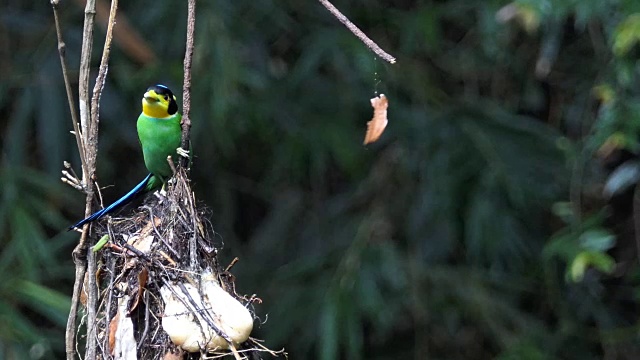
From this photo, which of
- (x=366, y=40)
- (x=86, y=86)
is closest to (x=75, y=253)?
(x=86, y=86)

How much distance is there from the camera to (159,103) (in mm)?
2000

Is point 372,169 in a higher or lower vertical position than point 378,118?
higher

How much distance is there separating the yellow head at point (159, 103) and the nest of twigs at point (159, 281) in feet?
1.10

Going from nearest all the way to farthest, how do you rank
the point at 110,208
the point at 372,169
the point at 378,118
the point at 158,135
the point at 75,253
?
the point at 378,118 → the point at 75,253 → the point at 110,208 → the point at 158,135 → the point at 372,169

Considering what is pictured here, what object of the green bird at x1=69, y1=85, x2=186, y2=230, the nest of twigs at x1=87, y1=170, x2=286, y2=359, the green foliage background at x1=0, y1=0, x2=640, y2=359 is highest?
the green foliage background at x1=0, y1=0, x2=640, y2=359

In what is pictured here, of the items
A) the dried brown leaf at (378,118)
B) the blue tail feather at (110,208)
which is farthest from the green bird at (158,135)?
the dried brown leaf at (378,118)

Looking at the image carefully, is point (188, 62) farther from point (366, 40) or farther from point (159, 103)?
point (159, 103)

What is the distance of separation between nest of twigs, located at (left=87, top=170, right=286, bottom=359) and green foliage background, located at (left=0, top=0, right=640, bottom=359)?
106 centimetres

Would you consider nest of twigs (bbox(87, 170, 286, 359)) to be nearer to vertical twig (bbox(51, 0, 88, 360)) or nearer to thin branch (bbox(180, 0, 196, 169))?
vertical twig (bbox(51, 0, 88, 360))

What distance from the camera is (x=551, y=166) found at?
312 cm

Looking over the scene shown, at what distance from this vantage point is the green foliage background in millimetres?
2881

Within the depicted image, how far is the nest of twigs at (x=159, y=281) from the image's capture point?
1.49 metres

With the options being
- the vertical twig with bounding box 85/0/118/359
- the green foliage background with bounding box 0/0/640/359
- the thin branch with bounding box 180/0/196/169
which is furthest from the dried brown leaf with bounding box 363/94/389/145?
the green foliage background with bounding box 0/0/640/359

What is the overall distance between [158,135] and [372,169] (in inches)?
57.1
